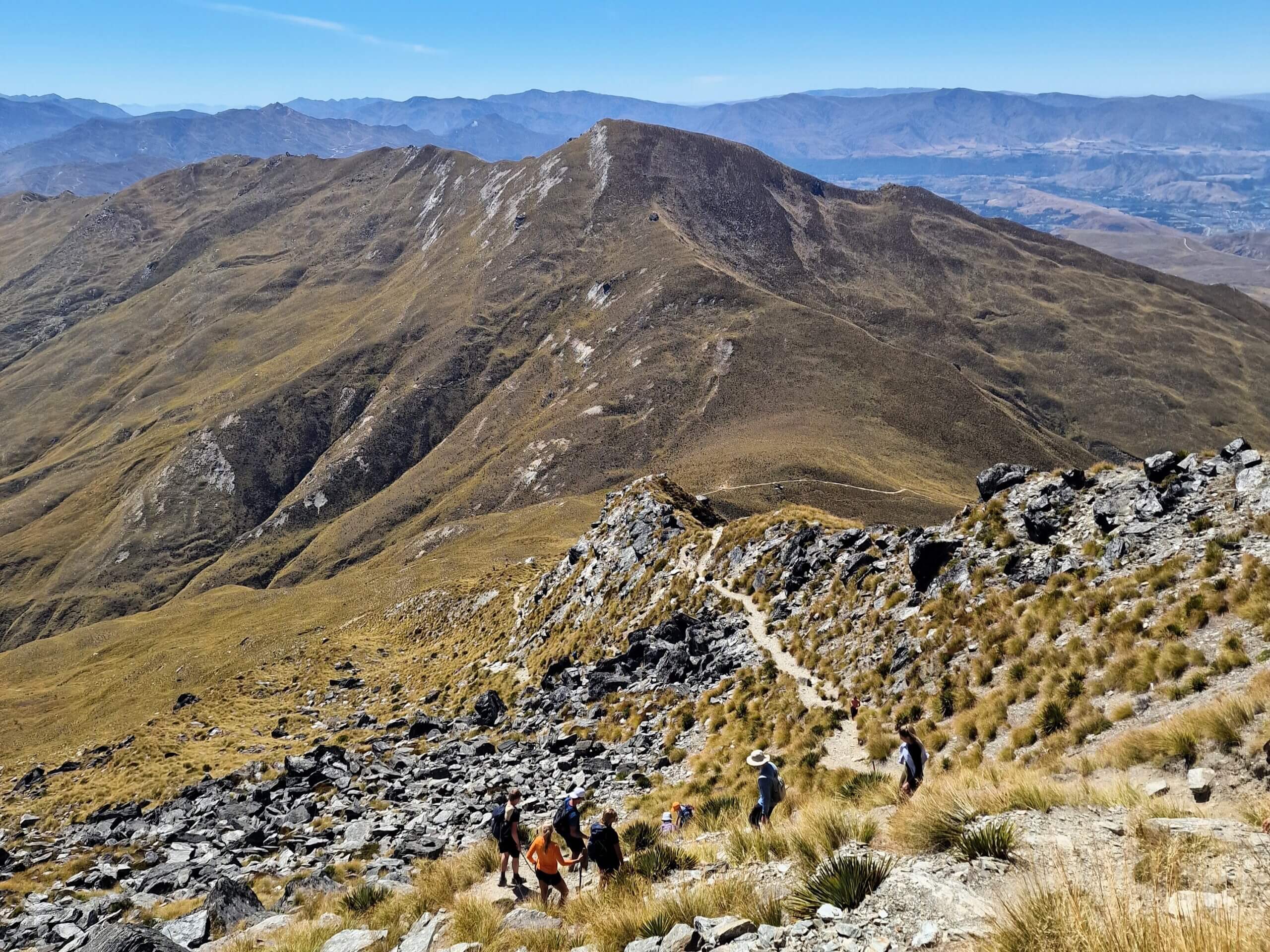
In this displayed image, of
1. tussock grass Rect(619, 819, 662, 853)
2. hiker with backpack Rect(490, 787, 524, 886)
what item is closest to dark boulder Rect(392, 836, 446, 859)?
hiker with backpack Rect(490, 787, 524, 886)

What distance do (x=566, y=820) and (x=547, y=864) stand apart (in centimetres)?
162

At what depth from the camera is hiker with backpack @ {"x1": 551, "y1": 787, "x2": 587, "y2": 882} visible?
14.7 metres

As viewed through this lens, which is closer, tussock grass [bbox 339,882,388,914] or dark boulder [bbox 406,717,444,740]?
tussock grass [bbox 339,882,388,914]

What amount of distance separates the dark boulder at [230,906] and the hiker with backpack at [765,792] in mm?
13223

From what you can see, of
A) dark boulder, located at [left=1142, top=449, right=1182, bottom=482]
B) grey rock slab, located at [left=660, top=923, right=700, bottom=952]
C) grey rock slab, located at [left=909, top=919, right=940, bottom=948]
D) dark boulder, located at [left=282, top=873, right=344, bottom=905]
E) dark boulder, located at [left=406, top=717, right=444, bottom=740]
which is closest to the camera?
grey rock slab, located at [left=909, top=919, right=940, bottom=948]

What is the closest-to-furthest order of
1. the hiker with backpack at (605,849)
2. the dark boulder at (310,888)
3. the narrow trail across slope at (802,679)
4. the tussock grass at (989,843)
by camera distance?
the tussock grass at (989,843)
the hiker with backpack at (605,849)
the dark boulder at (310,888)
the narrow trail across slope at (802,679)

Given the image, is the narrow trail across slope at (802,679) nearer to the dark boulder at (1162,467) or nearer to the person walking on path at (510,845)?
the person walking on path at (510,845)

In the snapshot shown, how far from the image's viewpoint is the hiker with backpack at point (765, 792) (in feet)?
51.3

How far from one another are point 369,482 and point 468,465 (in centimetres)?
3265

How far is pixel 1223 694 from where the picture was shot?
13031mm

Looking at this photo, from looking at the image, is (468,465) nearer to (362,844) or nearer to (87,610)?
(87,610)

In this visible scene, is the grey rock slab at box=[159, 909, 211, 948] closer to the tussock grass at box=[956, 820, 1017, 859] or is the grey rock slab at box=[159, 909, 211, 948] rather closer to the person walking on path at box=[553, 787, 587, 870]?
the person walking on path at box=[553, 787, 587, 870]

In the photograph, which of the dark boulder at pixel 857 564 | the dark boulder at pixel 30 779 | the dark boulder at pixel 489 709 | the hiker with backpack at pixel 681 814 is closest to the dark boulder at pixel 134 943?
the hiker with backpack at pixel 681 814

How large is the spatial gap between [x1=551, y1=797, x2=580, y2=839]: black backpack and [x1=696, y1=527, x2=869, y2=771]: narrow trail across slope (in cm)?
863
